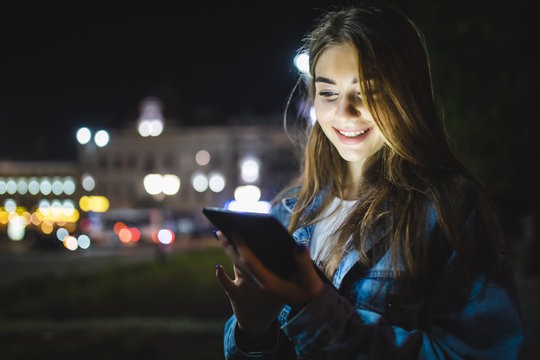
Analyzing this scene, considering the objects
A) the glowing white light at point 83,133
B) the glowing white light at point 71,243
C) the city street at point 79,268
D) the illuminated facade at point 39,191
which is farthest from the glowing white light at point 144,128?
the glowing white light at point 83,133

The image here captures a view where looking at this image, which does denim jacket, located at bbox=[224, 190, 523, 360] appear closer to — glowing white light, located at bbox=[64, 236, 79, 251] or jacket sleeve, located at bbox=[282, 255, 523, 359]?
jacket sleeve, located at bbox=[282, 255, 523, 359]

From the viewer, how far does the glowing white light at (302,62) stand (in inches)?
92.1

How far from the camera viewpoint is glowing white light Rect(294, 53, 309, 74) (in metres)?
2.34

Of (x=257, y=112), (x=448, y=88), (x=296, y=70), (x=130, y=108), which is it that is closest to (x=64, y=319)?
(x=448, y=88)

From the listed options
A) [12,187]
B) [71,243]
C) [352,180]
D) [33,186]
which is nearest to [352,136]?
[352,180]

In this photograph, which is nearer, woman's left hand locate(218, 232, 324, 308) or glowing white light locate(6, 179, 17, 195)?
woman's left hand locate(218, 232, 324, 308)

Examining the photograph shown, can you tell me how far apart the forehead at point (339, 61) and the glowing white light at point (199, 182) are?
178ft

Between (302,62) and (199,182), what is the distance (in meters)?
54.2

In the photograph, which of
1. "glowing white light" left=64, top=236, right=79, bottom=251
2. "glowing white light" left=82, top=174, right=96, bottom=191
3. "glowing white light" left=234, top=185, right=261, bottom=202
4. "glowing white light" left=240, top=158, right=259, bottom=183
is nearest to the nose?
"glowing white light" left=64, top=236, right=79, bottom=251

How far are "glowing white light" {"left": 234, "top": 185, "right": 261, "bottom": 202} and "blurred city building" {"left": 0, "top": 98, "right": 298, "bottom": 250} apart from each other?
97 millimetres

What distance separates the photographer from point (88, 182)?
6050cm

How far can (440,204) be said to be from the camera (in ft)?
5.23

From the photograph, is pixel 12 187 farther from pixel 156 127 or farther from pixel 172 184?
pixel 172 184

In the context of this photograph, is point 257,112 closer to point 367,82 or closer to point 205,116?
point 205,116
